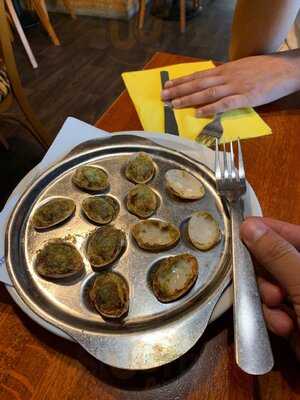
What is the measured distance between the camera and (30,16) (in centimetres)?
291

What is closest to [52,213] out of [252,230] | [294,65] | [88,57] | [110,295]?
[110,295]

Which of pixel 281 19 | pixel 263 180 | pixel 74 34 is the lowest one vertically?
pixel 74 34

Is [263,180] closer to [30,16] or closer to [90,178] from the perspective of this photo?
[90,178]

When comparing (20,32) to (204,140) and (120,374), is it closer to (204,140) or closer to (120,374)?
(204,140)

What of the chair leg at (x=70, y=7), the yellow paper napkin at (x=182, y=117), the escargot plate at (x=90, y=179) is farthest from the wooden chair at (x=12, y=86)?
the chair leg at (x=70, y=7)

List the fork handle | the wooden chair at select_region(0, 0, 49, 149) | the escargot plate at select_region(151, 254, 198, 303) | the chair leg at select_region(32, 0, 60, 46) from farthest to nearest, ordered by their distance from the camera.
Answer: the chair leg at select_region(32, 0, 60, 46) < the wooden chair at select_region(0, 0, 49, 149) < the escargot plate at select_region(151, 254, 198, 303) < the fork handle

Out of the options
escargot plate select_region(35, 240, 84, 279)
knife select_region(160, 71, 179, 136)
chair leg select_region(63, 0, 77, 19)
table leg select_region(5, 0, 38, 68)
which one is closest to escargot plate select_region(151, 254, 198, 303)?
escargot plate select_region(35, 240, 84, 279)

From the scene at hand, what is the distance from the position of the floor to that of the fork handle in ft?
4.05

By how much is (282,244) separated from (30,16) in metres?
3.12

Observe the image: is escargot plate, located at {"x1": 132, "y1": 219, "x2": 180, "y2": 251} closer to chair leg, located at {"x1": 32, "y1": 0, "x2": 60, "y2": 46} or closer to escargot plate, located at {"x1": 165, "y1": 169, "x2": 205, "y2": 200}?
escargot plate, located at {"x1": 165, "y1": 169, "x2": 205, "y2": 200}

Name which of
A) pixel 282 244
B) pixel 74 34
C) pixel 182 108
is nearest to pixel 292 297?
pixel 282 244

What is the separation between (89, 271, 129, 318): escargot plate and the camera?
0.47 m

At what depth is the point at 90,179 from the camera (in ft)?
2.06

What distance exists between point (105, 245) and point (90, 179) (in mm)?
146
